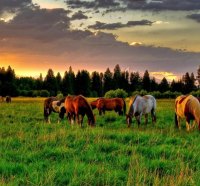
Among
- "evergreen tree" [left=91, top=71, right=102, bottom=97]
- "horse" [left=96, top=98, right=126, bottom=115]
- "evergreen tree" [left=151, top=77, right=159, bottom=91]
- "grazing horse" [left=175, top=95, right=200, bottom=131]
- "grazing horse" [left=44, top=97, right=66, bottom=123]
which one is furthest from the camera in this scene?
"evergreen tree" [left=151, top=77, right=159, bottom=91]

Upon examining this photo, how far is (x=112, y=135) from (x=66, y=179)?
6.13 meters

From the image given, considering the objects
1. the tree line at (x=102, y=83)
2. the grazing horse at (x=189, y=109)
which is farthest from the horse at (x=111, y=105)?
the tree line at (x=102, y=83)

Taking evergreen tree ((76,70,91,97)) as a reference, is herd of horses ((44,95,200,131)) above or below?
below

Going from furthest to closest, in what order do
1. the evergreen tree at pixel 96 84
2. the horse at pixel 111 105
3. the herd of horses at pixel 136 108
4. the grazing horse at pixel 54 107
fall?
the evergreen tree at pixel 96 84 < the horse at pixel 111 105 < the grazing horse at pixel 54 107 < the herd of horses at pixel 136 108

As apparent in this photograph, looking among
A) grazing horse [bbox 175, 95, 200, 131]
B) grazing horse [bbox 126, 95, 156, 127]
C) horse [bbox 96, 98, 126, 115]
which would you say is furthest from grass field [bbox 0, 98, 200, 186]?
horse [bbox 96, 98, 126, 115]

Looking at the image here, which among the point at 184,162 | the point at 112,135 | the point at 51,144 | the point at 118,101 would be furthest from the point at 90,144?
the point at 118,101

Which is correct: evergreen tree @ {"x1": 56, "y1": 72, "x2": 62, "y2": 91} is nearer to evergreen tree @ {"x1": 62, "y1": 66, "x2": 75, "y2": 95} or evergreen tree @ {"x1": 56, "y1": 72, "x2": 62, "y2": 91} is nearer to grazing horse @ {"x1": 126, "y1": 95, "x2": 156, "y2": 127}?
evergreen tree @ {"x1": 62, "y1": 66, "x2": 75, "y2": 95}

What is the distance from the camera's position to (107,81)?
13600cm

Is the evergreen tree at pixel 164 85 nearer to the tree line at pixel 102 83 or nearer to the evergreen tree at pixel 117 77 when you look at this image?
the tree line at pixel 102 83

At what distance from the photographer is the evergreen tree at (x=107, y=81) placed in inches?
5276

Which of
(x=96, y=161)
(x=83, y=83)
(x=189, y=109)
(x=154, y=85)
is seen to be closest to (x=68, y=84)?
(x=83, y=83)

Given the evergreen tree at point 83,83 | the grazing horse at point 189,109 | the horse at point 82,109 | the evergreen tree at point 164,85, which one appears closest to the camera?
the grazing horse at point 189,109

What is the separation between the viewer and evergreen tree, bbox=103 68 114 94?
13400cm

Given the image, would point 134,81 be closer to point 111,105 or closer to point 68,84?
point 68,84
